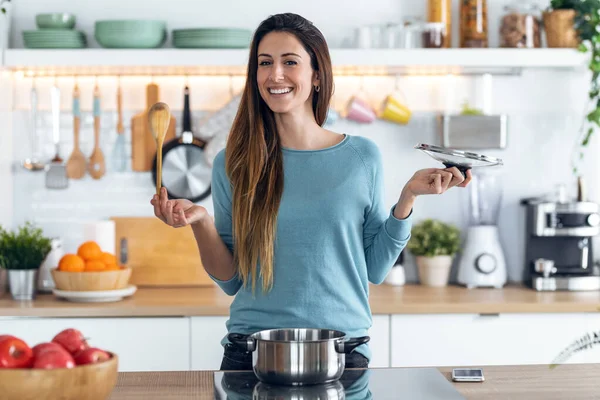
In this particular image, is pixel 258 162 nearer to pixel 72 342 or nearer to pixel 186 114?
pixel 72 342

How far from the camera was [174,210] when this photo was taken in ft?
5.57

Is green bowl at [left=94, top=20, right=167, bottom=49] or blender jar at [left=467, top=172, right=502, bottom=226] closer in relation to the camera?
green bowl at [left=94, top=20, right=167, bottom=49]

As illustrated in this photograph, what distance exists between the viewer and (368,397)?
153 centimetres

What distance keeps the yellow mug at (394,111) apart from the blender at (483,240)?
0.39 m

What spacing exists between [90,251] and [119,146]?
22.1 inches

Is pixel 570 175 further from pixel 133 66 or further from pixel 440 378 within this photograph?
pixel 440 378

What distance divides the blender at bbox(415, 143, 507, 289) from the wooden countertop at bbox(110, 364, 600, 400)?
62.1 inches

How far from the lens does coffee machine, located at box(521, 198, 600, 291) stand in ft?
10.9

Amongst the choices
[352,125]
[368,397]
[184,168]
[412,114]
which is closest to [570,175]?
[412,114]

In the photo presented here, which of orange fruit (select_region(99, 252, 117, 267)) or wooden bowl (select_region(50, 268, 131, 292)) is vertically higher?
orange fruit (select_region(99, 252, 117, 267))

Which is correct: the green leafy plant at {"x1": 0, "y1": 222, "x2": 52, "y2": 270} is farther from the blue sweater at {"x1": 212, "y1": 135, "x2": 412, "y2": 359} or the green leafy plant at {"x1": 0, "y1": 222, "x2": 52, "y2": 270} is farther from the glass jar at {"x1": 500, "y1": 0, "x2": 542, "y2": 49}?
the glass jar at {"x1": 500, "y1": 0, "x2": 542, "y2": 49}

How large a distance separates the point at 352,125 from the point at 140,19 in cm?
99

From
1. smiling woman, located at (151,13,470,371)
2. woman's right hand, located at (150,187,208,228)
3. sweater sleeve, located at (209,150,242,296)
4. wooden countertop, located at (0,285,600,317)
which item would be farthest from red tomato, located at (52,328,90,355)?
wooden countertop, located at (0,285,600,317)

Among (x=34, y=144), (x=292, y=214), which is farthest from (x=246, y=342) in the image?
(x=34, y=144)
